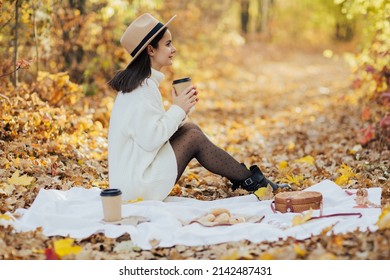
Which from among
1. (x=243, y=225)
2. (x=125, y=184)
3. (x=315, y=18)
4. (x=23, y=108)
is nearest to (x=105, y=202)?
(x=125, y=184)

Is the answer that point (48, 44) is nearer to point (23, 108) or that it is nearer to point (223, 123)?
point (23, 108)

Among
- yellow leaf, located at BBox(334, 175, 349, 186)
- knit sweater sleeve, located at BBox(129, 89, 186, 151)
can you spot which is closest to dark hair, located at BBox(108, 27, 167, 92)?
knit sweater sleeve, located at BBox(129, 89, 186, 151)

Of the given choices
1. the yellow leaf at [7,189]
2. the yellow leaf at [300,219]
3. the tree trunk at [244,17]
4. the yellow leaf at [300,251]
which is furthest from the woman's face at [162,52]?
the tree trunk at [244,17]

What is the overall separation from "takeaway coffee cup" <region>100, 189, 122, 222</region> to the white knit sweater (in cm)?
51

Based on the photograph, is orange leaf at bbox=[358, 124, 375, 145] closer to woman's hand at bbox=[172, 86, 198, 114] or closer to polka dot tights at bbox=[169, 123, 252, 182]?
polka dot tights at bbox=[169, 123, 252, 182]

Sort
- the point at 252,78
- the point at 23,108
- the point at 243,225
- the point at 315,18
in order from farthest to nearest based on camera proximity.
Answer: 1. the point at 315,18
2. the point at 252,78
3. the point at 23,108
4. the point at 243,225

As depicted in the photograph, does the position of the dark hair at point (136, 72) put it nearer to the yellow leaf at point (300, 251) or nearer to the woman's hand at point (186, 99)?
the woman's hand at point (186, 99)

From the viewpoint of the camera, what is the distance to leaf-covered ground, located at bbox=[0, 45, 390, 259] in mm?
3438

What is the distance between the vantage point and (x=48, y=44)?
750 cm

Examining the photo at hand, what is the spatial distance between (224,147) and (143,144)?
320 cm

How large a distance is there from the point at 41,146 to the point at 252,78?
10.6 meters

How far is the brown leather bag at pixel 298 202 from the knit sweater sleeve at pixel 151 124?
3.08 ft

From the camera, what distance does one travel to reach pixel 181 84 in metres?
4.52

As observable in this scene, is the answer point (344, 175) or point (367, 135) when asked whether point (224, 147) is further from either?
point (344, 175)
